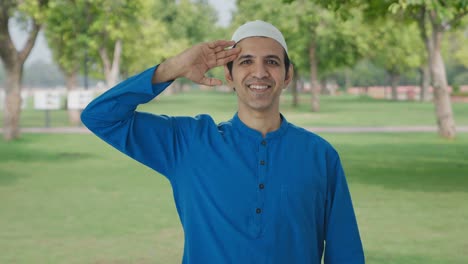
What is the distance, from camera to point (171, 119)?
3.38 metres

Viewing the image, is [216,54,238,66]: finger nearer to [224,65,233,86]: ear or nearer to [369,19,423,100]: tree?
[224,65,233,86]: ear

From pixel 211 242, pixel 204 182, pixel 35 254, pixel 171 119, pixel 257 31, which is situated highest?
pixel 257 31

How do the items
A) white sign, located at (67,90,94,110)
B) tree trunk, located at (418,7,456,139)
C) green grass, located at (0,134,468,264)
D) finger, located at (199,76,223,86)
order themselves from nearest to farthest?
1. finger, located at (199,76,223,86)
2. green grass, located at (0,134,468,264)
3. tree trunk, located at (418,7,456,139)
4. white sign, located at (67,90,94,110)

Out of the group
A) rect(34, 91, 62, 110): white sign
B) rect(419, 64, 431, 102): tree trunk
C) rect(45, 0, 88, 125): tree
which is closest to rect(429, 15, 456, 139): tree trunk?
rect(45, 0, 88, 125): tree

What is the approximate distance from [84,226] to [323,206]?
687 centimetres

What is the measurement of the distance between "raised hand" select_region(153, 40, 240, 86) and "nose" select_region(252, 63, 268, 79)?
0.11 m

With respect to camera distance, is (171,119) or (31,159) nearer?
(171,119)

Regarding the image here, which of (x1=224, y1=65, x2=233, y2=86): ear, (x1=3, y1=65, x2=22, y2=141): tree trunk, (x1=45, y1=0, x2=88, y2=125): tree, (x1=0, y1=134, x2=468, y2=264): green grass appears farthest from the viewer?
(x1=45, y1=0, x2=88, y2=125): tree

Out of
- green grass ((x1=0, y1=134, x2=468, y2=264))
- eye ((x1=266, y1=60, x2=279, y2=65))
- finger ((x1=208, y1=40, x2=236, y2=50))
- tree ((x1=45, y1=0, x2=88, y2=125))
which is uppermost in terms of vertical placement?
tree ((x1=45, y1=0, x2=88, y2=125))

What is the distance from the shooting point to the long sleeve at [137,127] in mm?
3205

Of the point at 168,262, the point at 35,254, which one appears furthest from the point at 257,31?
the point at 35,254

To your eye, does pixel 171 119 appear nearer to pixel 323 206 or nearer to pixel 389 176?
pixel 323 206

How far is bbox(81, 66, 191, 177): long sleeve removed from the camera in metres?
3.21

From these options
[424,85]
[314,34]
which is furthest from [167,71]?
[424,85]
